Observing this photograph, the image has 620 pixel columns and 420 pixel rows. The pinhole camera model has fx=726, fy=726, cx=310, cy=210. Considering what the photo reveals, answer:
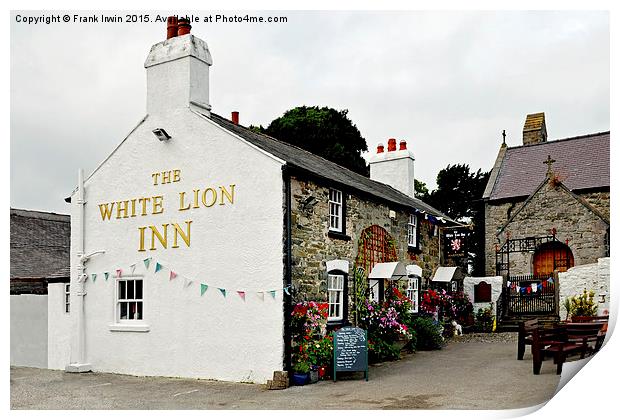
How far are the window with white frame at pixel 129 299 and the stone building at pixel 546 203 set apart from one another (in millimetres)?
5970

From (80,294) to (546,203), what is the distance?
24.9 feet

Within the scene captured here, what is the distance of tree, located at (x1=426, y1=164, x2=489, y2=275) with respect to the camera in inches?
475

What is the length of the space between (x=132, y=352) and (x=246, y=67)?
480 cm

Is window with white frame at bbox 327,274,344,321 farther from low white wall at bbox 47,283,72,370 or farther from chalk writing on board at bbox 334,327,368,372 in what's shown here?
low white wall at bbox 47,283,72,370

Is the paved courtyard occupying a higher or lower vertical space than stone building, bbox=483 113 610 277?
lower

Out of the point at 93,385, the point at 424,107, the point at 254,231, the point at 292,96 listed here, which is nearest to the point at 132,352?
the point at 93,385

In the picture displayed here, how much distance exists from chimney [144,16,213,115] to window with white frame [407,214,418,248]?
18.1 feet

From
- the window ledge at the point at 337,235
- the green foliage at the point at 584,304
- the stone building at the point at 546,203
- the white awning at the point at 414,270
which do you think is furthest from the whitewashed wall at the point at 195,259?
the white awning at the point at 414,270

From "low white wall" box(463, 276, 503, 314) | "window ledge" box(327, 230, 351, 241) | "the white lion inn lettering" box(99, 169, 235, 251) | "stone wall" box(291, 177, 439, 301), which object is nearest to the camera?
"stone wall" box(291, 177, 439, 301)

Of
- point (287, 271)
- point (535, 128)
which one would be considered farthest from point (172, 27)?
point (535, 128)

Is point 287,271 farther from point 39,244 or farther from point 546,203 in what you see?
point 546,203

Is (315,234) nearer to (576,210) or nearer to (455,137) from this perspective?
(455,137)

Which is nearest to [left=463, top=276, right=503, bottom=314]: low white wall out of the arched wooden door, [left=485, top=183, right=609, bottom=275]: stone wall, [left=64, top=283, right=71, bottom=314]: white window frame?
[left=485, top=183, right=609, bottom=275]: stone wall

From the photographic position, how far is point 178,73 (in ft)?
36.8
